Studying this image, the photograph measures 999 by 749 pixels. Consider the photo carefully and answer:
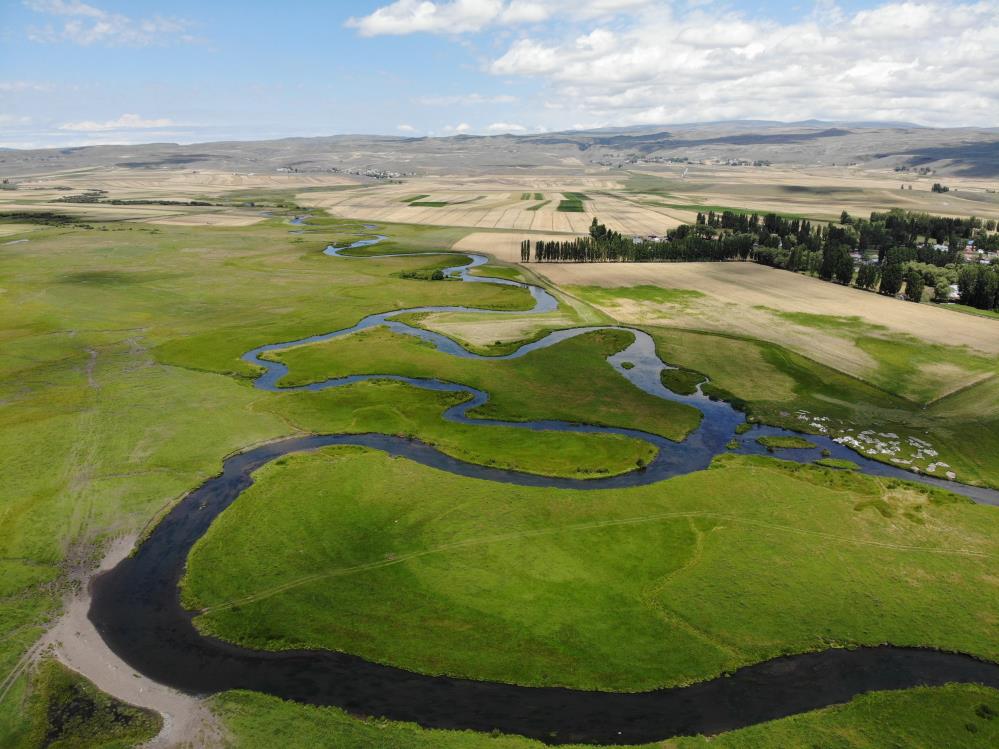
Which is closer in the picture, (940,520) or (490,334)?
(940,520)

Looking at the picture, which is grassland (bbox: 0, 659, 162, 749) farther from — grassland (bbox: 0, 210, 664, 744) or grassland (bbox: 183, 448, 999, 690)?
grassland (bbox: 183, 448, 999, 690)

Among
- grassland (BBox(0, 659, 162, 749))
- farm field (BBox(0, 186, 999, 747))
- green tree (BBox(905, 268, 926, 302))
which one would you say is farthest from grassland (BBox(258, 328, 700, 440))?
green tree (BBox(905, 268, 926, 302))

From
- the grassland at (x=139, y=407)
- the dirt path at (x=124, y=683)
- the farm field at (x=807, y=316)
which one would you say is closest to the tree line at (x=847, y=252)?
the farm field at (x=807, y=316)

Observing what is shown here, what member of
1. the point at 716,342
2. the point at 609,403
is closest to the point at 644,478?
the point at 609,403

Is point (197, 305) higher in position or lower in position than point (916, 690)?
higher

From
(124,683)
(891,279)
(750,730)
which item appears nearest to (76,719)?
(124,683)

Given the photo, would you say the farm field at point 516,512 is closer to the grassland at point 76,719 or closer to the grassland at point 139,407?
the grassland at point 139,407

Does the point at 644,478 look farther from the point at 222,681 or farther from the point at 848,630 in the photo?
the point at 222,681
